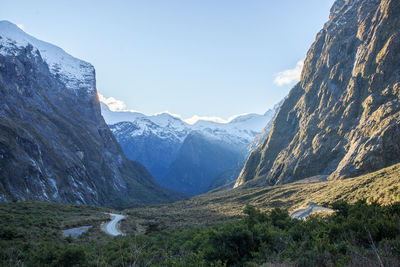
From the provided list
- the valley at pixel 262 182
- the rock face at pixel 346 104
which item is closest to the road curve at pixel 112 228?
the valley at pixel 262 182

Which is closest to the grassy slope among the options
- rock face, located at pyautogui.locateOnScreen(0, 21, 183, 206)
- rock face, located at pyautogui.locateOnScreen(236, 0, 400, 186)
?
rock face, located at pyautogui.locateOnScreen(236, 0, 400, 186)

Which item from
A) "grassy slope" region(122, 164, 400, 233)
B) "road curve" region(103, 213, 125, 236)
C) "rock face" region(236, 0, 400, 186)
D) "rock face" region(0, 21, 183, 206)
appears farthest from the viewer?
"rock face" region(0, 21, 183, 206)

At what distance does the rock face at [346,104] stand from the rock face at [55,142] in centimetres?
8437

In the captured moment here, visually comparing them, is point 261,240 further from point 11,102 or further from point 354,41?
point 11,102

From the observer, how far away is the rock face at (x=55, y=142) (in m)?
79.8

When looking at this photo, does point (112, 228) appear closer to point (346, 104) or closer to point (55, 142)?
point (346, 104)

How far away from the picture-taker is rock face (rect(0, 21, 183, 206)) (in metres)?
79.8

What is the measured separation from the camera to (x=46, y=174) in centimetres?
9188

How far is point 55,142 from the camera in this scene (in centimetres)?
11431

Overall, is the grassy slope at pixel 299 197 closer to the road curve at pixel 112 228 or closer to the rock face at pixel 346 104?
the road curve at pixel 112 228

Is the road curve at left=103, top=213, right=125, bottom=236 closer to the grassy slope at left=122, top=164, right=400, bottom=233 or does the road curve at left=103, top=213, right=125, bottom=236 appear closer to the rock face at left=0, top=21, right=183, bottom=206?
the grassy slope at left=122, top=164, right=400, bottom=233

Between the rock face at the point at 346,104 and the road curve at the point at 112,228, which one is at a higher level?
the rock face at the point at 346,104

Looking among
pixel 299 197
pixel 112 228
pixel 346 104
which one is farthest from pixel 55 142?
pixel 346 104

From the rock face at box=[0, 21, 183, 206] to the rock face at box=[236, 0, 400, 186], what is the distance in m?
84.4
